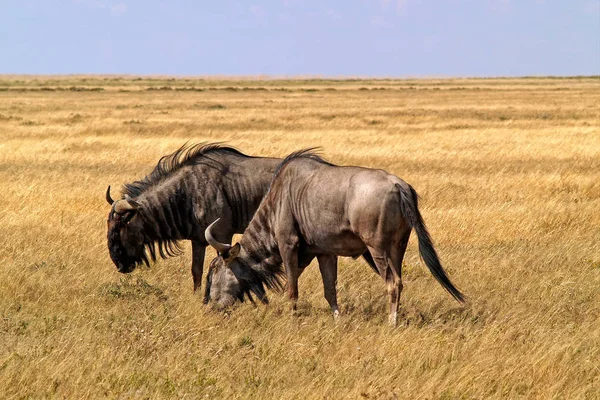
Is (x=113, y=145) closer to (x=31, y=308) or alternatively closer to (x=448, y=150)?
(x=448, y=150)

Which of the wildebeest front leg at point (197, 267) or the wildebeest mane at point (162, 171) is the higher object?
the wildebeest mane at point (162, 171)

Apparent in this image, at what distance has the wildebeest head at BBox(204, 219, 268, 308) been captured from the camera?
7371mm

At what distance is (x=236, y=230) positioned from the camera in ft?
28.8

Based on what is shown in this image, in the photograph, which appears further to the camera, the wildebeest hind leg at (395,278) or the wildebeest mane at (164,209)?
the wildebeest mane at (164,209)

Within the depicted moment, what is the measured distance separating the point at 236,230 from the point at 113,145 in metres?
15.7

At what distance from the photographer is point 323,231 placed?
706cm

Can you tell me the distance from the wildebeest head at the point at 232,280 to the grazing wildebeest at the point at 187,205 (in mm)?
1158

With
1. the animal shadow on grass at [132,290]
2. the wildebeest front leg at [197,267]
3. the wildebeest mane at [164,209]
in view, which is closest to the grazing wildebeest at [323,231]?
the animal shadow on grass at [132,290]

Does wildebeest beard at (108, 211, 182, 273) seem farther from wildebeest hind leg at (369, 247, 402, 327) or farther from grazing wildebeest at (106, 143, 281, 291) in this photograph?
wildebeest hind leg at (369, 247, 402, 327)

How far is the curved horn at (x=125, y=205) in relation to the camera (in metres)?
8.29

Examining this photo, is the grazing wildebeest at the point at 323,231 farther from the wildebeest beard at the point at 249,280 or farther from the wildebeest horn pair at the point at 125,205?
the wildebeest horn pair at the point at 125,205

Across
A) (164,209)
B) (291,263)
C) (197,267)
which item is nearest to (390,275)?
(291,263)

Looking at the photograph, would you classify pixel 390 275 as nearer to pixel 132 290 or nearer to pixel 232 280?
pixel 232 280

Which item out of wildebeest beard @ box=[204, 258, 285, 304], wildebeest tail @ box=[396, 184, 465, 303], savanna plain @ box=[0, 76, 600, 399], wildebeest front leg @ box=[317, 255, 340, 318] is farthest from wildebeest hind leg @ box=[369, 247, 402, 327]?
wildebeest beard @ box=[204, 258, 285, 304]
